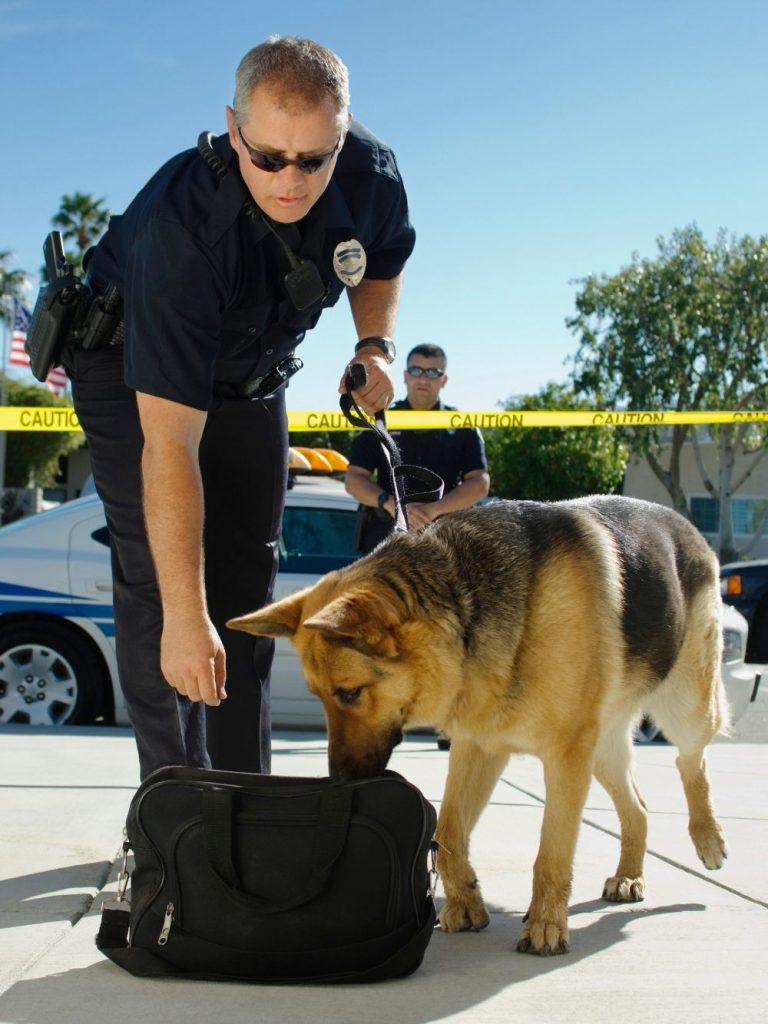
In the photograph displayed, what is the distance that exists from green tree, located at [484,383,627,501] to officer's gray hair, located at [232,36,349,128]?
3987cm

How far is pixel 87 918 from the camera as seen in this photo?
3.02 metres

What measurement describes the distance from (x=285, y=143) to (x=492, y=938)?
210 centimetres

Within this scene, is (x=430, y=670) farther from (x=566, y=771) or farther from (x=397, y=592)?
(x=566, y=771)

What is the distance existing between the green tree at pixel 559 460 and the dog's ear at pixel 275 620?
39745 millimetres

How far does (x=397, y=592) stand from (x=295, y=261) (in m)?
0.94

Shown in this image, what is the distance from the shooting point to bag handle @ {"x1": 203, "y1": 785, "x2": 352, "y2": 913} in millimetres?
2502

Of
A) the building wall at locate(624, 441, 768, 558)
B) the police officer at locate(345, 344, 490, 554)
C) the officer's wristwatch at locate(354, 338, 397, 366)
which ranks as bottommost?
the building wall at locate(624, 441, 768, 558)

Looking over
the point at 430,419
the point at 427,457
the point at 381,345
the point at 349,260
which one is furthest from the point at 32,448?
the point at 349,260

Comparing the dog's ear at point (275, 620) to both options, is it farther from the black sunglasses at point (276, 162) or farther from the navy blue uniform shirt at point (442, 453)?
the navy blue uniform shirt at point (442, 453)

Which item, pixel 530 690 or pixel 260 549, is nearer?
pixel 530 690

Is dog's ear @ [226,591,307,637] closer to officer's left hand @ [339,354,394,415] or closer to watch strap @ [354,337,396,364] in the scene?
officer's left hand @ [339,354,394,415]

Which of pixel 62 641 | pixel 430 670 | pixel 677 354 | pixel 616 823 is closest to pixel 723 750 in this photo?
pixel 616 823

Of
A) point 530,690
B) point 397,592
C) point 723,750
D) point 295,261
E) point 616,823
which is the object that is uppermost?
point 295,261

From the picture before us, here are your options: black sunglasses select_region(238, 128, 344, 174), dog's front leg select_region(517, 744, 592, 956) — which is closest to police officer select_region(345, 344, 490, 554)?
dog's front leg select_region(517, 744, 592, 956)
